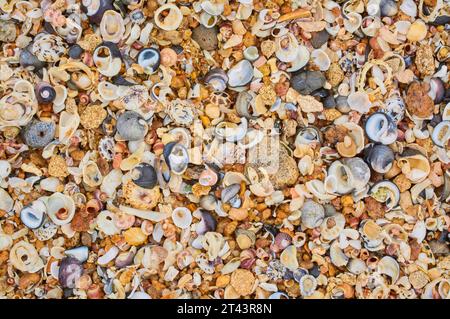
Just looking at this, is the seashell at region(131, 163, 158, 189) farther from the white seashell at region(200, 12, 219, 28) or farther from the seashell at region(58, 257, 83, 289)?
the white seashell at region(200, 12, 219, 28)

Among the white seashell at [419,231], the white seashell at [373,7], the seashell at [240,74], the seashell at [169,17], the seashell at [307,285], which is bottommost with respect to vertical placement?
the seashell at [307,285]

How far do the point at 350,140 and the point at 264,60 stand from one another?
1.51ft

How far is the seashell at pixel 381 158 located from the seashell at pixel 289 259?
1.49 ft

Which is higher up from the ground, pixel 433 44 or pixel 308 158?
pixel 433 44

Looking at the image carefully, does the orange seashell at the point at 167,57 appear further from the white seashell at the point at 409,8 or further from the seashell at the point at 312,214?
the white seashell at the point at 409,8

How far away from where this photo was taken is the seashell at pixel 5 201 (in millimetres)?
2178

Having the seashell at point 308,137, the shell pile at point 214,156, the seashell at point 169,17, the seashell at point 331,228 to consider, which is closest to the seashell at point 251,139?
the shell pile at point 214,156

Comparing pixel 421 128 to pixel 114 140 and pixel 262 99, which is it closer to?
pixel 262 99

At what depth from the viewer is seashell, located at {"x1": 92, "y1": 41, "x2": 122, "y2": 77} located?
2188 millimetres

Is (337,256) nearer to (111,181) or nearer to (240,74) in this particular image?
(240,74)

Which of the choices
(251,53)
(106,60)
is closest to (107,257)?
(106,60)

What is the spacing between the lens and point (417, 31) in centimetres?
225
